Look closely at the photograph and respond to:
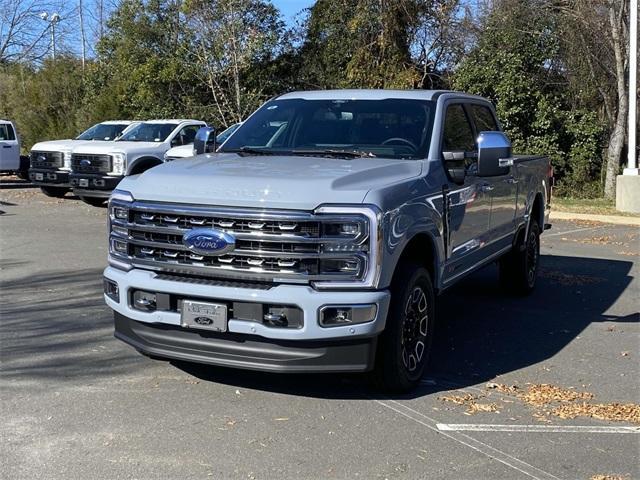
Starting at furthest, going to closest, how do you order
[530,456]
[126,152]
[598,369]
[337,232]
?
[126,152]
[598,369]
[337,232]
[530,456]

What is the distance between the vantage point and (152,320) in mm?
4945

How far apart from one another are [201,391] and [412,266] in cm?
167

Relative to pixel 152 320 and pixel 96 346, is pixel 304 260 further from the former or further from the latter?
pixel 96 346

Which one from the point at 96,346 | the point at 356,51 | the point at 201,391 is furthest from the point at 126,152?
the point at 201,391

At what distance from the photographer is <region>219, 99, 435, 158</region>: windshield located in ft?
19.9

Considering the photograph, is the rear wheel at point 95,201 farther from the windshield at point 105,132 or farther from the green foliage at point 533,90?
the green foliage at point 533,90

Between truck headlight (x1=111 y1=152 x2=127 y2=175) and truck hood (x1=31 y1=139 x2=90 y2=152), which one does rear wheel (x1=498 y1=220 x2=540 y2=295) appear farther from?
truck hood (x1=31 y1=139 x2=90 y2=152)

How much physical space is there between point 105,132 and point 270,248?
1642 cm

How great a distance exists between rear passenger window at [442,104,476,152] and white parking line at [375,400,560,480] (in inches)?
85.6

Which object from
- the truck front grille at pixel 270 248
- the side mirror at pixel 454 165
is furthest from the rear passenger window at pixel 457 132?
the truck front grille at pixel 270 248

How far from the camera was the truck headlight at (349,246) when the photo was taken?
15.2 feet

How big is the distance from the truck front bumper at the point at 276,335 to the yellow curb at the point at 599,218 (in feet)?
41.2

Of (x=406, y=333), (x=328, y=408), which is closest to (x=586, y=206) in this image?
(x=406, y=333)

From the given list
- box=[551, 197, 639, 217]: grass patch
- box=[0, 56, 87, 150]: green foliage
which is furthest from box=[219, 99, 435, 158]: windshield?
box=[0, 56, 87, 150]: green foliage
